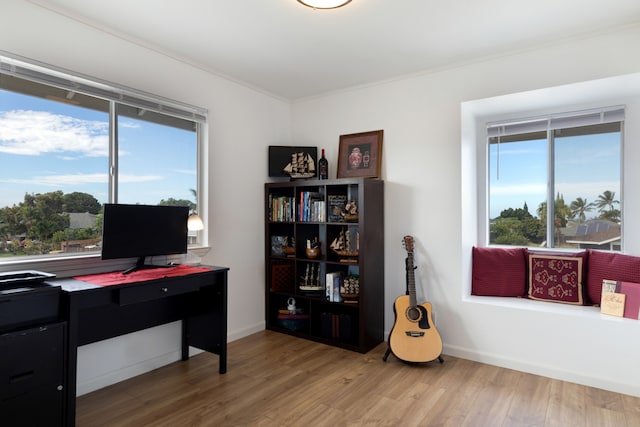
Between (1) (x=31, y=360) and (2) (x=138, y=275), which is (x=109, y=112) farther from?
(1) (x=31, y=360)

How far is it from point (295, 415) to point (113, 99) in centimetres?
249

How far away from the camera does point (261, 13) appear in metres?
2.46

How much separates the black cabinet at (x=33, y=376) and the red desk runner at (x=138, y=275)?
37 centimetres

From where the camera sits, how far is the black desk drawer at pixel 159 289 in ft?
7.52

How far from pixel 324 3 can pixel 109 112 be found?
68.1 inches

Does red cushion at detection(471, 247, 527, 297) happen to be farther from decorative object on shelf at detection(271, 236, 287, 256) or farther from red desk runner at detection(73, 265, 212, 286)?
red desk runner at detection(73, 265, 212, 286)

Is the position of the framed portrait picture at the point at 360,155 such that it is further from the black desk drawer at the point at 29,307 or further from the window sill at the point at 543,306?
the black desk drawer at the point at 29,307

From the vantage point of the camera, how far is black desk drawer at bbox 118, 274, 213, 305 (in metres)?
2.29

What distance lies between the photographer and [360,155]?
12.4 ft

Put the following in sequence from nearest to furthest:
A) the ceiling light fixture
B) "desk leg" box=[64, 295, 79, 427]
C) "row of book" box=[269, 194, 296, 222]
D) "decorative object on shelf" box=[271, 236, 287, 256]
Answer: "desk leg" box=[64, 295, 79, 427] → the ceiling light fixture → "row of book" box=[269, 194, 296, 222] → "decorative object on shelf" box=[271, 236, 287, 256]

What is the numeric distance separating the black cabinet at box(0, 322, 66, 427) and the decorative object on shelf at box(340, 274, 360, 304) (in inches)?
85.2

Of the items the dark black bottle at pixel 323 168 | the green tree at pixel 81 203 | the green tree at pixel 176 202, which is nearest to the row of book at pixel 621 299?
the dark black bottle at pixel 323 168

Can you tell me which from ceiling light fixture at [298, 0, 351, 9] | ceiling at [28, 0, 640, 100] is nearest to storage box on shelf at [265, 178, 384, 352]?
ceiling at [28, 0, 640, 100]

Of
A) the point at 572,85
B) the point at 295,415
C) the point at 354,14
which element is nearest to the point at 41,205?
the point at 295,415
